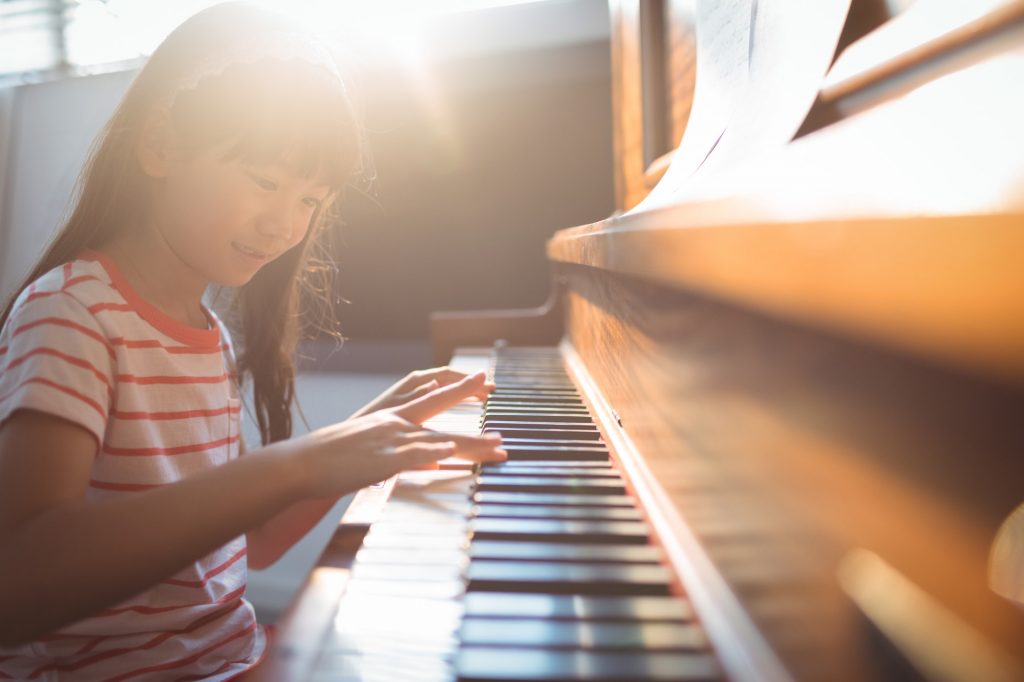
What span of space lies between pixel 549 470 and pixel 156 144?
0.69 metres

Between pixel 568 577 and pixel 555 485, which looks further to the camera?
pixel 555 485

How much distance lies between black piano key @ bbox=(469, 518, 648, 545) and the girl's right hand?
115 millimetres

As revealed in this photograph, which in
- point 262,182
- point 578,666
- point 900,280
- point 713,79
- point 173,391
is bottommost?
point 578,666

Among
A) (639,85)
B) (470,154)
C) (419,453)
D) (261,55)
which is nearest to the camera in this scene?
(419,453)

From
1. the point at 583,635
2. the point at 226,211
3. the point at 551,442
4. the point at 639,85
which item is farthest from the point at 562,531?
the point at 639,85

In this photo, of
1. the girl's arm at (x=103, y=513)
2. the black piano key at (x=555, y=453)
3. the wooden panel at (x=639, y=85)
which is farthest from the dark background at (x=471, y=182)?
the girl's arm at (x=103, y=513)

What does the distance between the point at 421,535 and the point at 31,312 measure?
50cm

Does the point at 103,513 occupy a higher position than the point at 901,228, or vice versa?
the point at 901,228

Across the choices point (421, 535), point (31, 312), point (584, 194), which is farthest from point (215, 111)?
point (584, 194)

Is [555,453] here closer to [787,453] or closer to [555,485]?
[555,485]

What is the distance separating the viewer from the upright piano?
28cm

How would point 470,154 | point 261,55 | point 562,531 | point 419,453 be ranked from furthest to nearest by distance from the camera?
point 470,154, point 261,55, point 419,453, point 562,531

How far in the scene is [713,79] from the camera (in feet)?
3.40

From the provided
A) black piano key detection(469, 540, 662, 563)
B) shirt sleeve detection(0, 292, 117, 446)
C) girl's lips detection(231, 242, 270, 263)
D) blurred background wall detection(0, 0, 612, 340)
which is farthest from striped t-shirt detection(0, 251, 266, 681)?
blurred background wall detection(0, 0, 612, 340)
